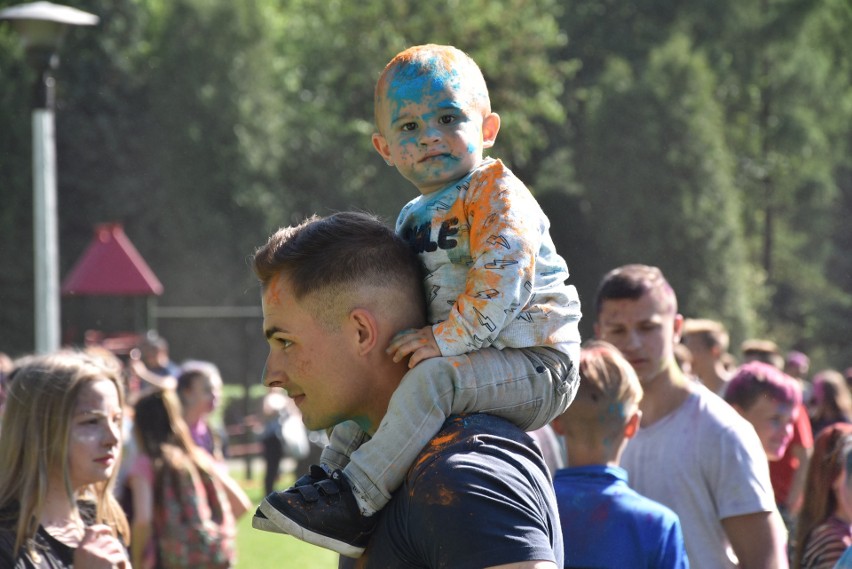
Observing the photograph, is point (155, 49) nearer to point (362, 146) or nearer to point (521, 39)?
point (362, 146)

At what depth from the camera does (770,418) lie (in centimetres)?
571

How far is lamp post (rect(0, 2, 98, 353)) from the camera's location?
9.77m

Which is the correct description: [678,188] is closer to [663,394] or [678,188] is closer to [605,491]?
[663,394]

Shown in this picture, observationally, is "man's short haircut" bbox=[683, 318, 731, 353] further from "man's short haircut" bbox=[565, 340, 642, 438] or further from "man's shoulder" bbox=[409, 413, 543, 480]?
"man's shoulder" bbox=[409, 413, 543, 480]

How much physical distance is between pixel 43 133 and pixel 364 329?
8.16 m

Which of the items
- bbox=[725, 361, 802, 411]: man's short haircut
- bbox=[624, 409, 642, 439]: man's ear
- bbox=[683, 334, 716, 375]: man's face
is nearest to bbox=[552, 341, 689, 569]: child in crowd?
bbox=[624, 409, 642, 439]: man's ear

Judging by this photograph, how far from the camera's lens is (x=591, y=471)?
3793 millimetres

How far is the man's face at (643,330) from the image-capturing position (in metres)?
4.60

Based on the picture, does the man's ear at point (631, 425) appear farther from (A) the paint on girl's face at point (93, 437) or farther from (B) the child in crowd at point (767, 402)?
(B) the child in crowd at point (767, 402)

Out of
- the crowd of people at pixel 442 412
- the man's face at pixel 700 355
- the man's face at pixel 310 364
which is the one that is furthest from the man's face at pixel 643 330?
the man's face at pixel 700 355

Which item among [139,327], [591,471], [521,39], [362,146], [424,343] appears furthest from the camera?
[362,146]

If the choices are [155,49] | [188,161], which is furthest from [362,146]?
[155,49]

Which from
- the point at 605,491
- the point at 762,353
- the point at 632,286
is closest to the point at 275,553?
the point at 762,353

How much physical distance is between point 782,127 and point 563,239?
9.15m
